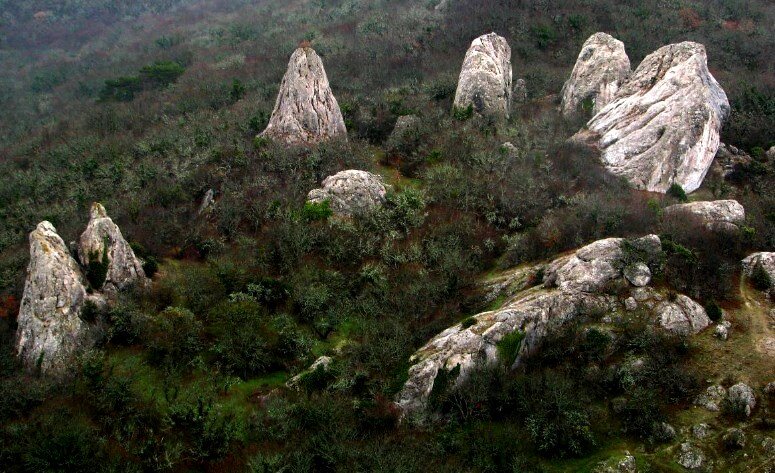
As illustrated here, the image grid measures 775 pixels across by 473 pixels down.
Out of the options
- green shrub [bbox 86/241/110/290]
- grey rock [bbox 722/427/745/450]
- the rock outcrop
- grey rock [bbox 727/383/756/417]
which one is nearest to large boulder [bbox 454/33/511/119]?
the rock outcrop

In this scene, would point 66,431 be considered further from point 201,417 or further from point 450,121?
point 450,121

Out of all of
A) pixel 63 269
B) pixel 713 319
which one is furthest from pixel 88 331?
pixel 713 319

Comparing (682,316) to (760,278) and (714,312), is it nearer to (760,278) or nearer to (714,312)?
(714,312)

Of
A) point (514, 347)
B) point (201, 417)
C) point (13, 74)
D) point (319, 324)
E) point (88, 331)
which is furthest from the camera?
point (13, 74)

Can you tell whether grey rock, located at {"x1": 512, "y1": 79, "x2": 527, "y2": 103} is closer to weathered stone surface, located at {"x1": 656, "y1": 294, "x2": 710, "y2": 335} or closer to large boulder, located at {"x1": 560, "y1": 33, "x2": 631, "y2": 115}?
large boulder, located at {"x1": 560, "y1": 33, "x2": 631, "y2": 115}

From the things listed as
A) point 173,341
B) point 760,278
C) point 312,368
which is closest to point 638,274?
point 760,278

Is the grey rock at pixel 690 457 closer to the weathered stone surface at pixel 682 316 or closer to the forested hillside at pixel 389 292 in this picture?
the forested hillside at pixel 389 292
